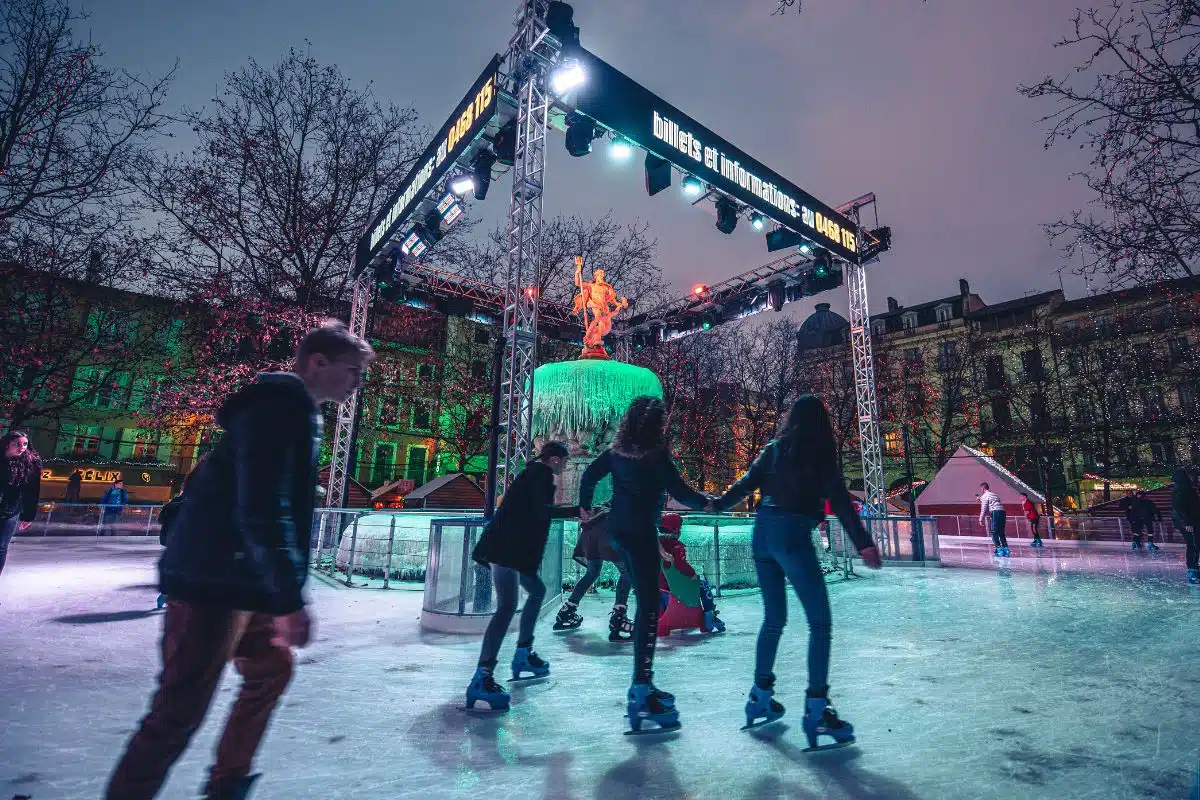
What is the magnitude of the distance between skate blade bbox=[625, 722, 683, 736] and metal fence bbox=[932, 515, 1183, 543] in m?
19.3

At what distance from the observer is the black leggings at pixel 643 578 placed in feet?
9.82

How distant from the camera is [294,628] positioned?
1.65 m

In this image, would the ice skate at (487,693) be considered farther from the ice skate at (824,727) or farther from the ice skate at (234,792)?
the ice skate at (824,727)

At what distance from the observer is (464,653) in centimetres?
451

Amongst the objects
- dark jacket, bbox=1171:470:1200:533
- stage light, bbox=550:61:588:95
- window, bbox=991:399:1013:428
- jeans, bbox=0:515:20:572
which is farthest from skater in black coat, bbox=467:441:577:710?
window, bbox=991:399:1013:428

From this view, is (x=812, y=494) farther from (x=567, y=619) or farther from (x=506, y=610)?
(x=567, y=619)

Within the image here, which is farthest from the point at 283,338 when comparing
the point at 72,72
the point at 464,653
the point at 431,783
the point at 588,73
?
the point at 431,783

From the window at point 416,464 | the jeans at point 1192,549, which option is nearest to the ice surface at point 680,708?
the jeans at point 1192,549

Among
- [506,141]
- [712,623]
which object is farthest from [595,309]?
[712,623]

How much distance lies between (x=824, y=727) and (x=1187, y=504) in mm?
10290

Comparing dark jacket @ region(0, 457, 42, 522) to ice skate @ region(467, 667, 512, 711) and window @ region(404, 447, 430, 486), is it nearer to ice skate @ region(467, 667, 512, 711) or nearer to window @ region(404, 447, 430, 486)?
ice skate @ region(467, 667, 512, 711)

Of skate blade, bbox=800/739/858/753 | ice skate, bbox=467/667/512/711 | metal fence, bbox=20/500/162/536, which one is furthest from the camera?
metal fence, bbox=20/500/162/536

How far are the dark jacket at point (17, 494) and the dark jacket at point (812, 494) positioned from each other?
6.86 meters

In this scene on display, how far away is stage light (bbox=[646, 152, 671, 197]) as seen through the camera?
32.2 feet
